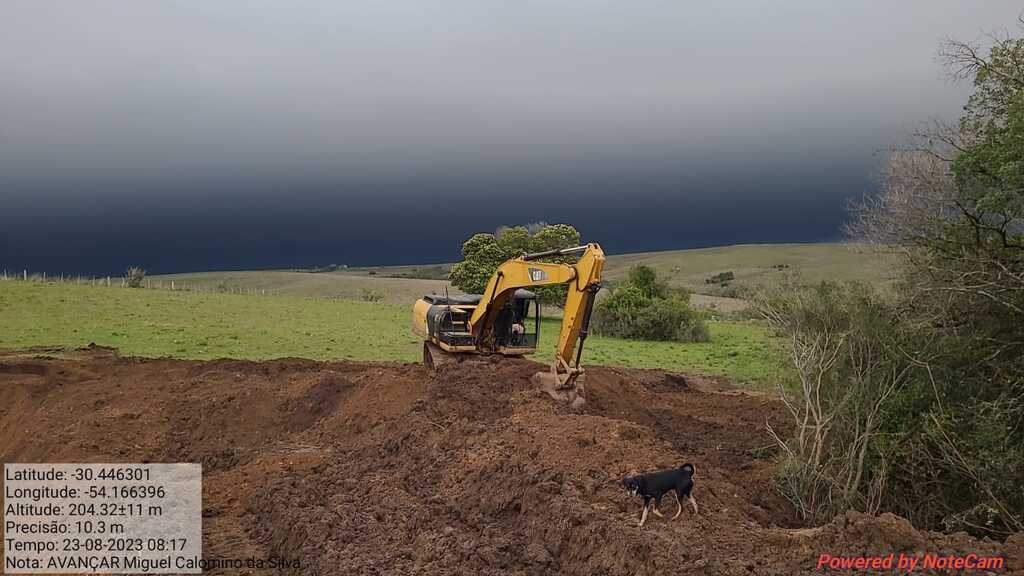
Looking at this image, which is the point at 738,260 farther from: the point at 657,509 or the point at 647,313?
the point at 657,509

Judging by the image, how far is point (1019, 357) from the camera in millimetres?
8992

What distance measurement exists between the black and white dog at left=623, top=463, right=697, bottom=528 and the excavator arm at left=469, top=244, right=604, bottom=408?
13.6 ft

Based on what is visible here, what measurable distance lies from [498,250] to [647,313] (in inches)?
298

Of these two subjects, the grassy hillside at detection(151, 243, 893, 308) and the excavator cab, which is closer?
the excavator cab

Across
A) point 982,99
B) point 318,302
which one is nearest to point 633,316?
point 318,302

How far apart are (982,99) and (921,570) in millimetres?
7617

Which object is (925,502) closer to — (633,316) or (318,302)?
(633,316)

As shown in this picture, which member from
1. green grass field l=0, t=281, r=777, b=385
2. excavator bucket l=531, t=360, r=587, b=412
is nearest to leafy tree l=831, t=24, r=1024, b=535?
excavator bucket l=531, t=360, r=587, b=412

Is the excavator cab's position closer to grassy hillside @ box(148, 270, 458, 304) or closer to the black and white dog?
the black and white dog

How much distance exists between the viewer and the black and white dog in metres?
7.37

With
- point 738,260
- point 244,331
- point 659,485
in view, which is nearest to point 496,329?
point 659,485

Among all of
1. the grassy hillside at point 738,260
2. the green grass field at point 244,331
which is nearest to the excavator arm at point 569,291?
the green grass field at point 244,331

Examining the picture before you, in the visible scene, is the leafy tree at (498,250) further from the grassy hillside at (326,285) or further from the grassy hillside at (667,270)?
the grassy hillside at (667,270)

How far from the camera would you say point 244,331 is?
2906cm
